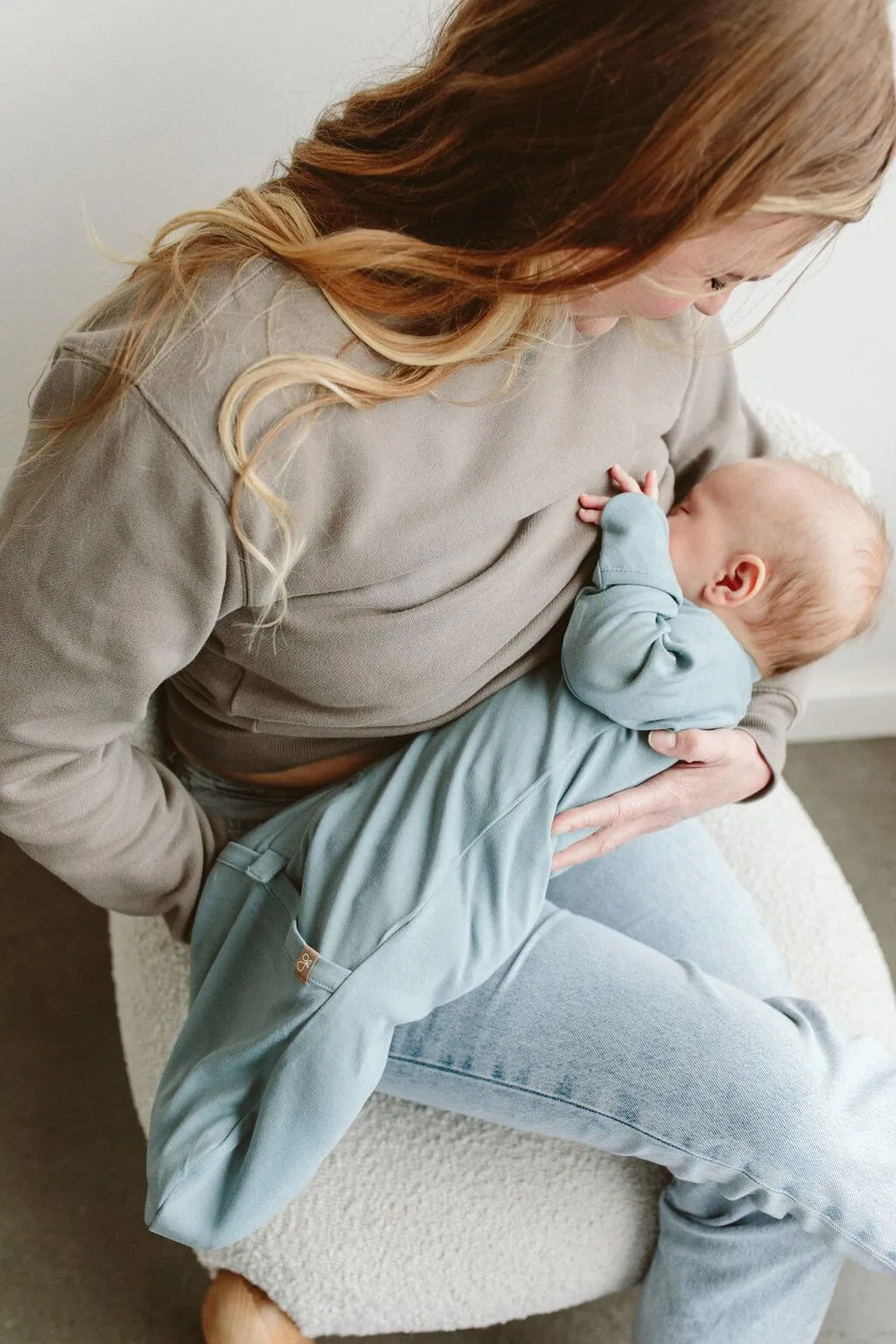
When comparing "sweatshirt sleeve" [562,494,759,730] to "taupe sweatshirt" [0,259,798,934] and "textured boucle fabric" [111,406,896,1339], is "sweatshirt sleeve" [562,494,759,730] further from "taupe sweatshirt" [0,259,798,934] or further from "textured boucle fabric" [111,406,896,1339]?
"textured boucle fabric" [111,406,896,1339]

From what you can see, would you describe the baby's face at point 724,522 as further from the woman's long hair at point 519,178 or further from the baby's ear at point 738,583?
the woman's long hair at point 519,178

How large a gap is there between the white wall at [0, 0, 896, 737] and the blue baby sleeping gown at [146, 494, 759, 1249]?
1.45 ft

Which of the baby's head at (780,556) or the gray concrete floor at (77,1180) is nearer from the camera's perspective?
the baby's head at (780,556)

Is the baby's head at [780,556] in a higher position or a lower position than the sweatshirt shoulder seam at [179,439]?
lower

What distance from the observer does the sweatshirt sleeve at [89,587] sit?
28.0 inches

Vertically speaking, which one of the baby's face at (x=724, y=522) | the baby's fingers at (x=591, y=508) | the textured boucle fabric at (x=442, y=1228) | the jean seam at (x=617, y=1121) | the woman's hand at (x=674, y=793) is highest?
the baby's fingers at (x=591, y=508)

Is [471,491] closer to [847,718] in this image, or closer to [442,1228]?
[442,1228]

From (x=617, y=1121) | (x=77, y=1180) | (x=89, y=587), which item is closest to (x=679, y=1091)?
(x=617, y=1121)

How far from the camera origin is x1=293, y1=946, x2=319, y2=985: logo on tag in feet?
2.81

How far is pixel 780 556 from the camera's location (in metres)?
0.97

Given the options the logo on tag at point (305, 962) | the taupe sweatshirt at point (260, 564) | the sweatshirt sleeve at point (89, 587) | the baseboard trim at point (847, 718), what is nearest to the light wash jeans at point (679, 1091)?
the logo on tag at point (305, 962)

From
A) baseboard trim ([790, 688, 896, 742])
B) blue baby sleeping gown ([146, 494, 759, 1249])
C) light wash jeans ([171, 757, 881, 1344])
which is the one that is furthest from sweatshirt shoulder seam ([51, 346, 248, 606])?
baseboard trim ([790, 688, 896, 742])

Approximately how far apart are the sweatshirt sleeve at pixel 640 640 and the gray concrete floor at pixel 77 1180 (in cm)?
76

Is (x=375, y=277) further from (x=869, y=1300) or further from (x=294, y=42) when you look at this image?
(x=869, y=1300)
